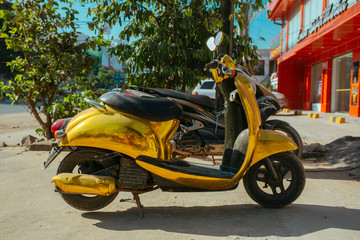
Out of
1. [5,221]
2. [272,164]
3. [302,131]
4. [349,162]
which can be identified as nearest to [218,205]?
[272,164]

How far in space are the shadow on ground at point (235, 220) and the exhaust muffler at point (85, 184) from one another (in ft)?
0.95

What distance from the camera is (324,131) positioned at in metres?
8.35

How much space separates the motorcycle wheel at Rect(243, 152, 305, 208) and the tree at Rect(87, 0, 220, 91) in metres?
2.64

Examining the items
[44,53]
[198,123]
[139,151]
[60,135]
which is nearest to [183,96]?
[198,123]

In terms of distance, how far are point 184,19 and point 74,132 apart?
10.1 ft

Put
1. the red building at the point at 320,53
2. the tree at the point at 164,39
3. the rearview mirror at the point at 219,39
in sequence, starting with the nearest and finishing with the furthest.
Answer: the rearview mirror at the point at 219,39
the tree at the point at 164,39
the red building at the point at 320,53

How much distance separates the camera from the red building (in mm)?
11852

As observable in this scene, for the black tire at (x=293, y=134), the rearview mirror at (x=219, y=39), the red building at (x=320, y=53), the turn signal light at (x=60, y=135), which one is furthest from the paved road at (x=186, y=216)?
the red building at (x=320, y=53)

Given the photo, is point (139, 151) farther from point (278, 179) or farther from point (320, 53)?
point (320, 53)

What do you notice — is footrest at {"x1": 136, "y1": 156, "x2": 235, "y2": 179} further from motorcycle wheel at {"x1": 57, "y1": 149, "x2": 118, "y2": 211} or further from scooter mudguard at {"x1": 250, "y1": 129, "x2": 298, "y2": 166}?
motorcycle wheel at {"x1": 57, "y1": 149, "x2": 118, "y2": 211}

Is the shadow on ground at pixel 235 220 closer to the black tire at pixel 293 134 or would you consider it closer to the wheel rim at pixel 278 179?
the wheel rim at pixel 278 179

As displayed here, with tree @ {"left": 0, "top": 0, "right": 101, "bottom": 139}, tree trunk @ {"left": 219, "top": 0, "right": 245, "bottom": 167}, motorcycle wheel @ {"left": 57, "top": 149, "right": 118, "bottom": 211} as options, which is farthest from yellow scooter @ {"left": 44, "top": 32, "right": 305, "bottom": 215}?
tree @ {"left": 0, "top": 0, "right": 101, "bottom": 139}

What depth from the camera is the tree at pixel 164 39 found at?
5.39 m

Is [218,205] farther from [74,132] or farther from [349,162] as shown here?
[349,162]
